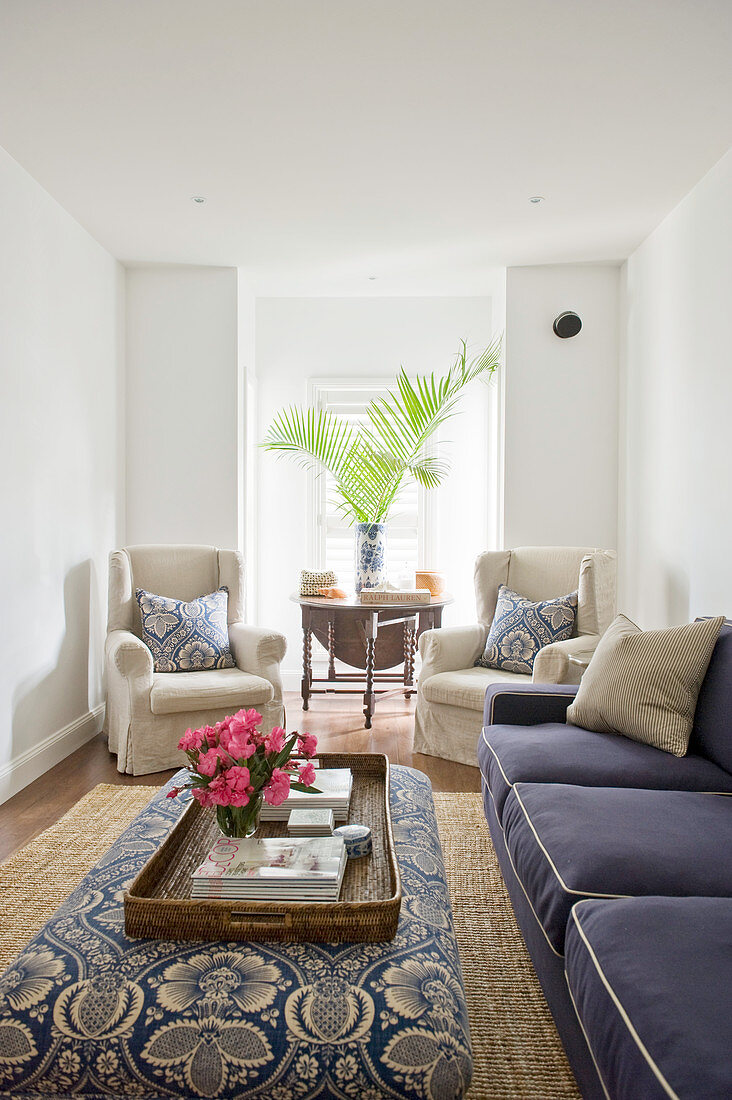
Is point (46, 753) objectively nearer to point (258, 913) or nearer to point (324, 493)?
point (258, 913)

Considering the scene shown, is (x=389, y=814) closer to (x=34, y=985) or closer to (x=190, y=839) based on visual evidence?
(x=190, y=839)

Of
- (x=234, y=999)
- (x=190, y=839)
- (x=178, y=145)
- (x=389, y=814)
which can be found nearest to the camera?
(x=234, y=999)

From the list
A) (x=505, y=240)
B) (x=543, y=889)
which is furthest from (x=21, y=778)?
(x=505, y=240)

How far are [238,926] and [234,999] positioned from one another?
0.17 m

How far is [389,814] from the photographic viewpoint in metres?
1.90

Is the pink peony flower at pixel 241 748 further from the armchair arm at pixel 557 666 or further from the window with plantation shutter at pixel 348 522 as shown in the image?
the window with plantation shutter at pixel 348 522

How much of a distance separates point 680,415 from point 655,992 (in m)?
2.95

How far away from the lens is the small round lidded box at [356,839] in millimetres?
1687

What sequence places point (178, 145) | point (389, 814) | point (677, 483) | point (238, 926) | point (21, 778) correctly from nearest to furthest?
point (238, 926)
point (389, 814)
point (178, 145)
point (21, 778)
point (677, 483)

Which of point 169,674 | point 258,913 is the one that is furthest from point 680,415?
point 258,913

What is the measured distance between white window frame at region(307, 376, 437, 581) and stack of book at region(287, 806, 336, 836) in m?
3.60

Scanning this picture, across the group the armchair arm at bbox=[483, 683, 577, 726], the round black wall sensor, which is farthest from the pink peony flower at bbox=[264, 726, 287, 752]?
the round black wall sensor

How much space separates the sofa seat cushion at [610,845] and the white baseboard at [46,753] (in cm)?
214

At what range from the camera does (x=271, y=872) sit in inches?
58.4
